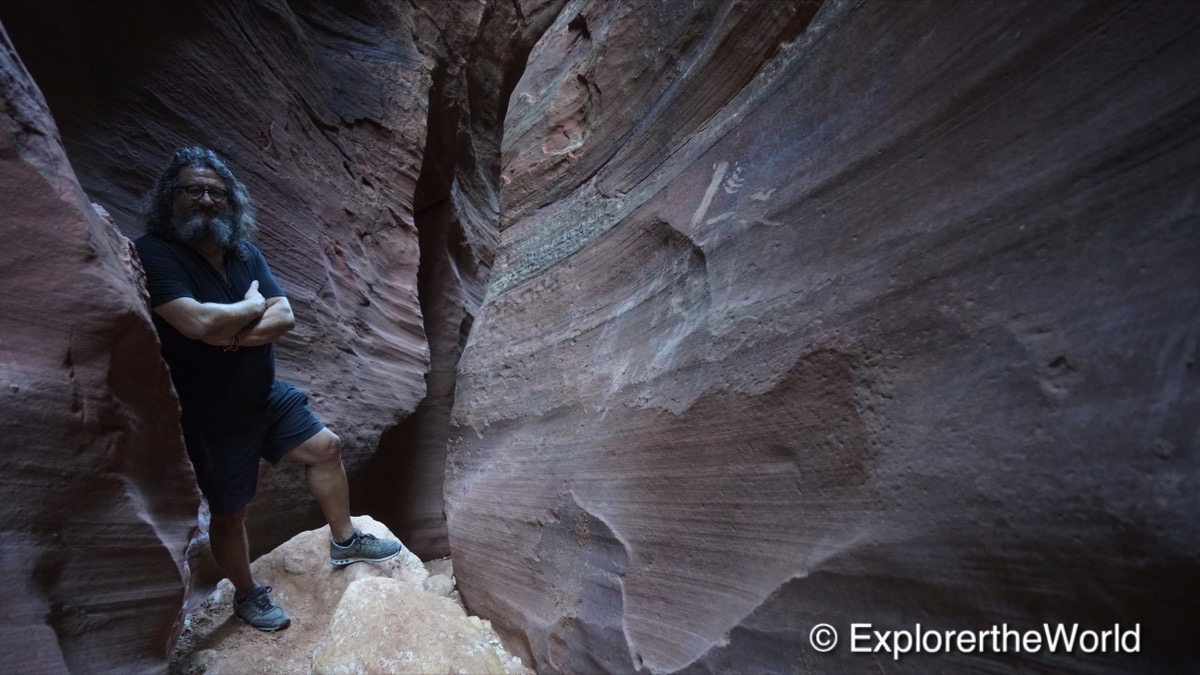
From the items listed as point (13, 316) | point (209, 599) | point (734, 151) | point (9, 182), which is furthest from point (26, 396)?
point (734, 151)

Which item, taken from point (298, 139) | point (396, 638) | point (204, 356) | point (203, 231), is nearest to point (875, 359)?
point (396, 638)

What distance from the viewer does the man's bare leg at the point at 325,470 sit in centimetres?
289

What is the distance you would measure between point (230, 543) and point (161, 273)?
1176mm

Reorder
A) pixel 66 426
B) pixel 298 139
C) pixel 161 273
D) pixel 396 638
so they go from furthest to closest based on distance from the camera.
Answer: pixel 298 139
pixel 161 273
pixel 396 638
pixel 66 426

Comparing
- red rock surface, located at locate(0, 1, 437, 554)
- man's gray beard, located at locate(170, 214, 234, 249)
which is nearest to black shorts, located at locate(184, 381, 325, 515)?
man's gray beard, located at locate(170, 214, 234, 249)

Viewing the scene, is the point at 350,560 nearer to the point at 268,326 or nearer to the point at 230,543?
the point at 230,543

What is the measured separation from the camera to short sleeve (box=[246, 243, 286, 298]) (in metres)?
2.71

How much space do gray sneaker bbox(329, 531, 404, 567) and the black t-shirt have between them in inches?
32.6

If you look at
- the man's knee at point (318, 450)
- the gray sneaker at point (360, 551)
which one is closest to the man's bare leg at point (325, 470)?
the man's knee at point (318, 450)

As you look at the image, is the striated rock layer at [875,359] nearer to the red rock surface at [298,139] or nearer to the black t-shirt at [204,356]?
the black t-shirt at [204,356]

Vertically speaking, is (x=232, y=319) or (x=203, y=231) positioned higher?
(x=203, y=231)

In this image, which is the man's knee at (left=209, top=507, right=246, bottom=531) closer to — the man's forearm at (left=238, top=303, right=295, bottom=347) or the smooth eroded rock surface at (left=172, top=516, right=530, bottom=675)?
the smooth eroded rock surface at (left=172, top=516, right=530, bottom=675)

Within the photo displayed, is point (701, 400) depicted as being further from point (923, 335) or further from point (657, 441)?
point (923, 335)

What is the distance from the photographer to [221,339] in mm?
2404
